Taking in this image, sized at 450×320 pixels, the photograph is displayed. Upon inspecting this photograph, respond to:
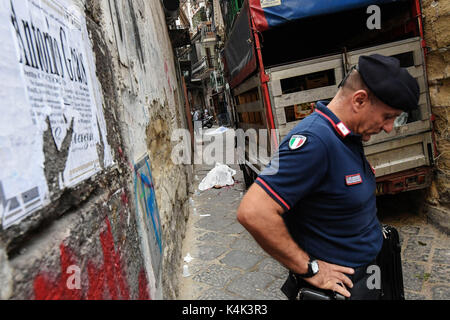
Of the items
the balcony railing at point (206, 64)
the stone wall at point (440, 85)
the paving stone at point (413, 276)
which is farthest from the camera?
the balcony railing at point (206, 64)

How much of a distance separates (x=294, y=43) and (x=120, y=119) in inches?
167

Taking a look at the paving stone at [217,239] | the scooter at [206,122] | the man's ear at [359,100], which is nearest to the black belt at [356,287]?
the man's ear at [359,100]

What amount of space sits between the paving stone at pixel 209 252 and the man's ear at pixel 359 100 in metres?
2.82

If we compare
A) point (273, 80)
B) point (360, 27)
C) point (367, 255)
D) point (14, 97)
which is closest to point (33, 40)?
point (14, 97)

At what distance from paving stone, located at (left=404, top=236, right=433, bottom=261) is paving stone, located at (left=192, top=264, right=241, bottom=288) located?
71.0 inches

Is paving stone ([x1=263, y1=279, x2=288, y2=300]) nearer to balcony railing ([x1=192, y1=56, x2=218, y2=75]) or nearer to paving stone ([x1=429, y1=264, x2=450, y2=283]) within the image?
paving stone ([x1=429, y1=264, x2=450, y2=283])

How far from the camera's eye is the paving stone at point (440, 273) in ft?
9.28

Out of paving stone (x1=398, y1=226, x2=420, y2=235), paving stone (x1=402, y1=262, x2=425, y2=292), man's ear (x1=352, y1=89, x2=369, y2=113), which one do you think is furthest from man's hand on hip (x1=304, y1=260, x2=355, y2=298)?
paving stone (x1=398, y1=226, x2=420, y2=235)

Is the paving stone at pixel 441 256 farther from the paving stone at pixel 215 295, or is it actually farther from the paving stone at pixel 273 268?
the paving stone at pixel 215 295

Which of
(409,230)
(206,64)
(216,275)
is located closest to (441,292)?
(409,230)

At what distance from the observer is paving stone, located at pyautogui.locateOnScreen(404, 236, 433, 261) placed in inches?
128

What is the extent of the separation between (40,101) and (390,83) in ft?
4.34

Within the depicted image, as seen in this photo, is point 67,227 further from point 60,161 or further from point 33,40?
point 33,40

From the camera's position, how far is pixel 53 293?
824 mm
